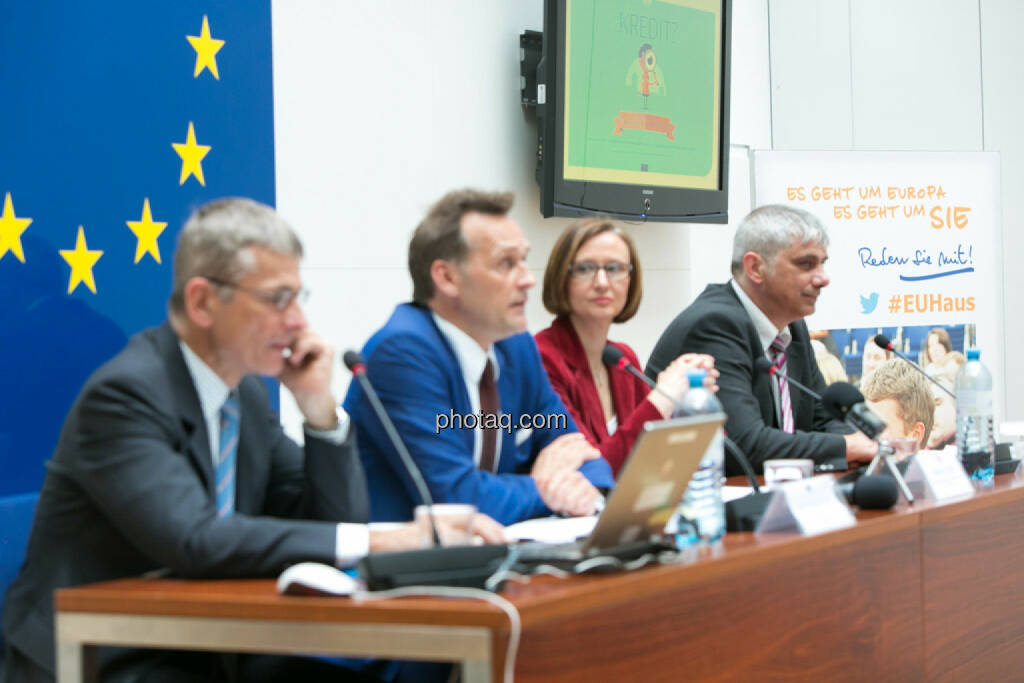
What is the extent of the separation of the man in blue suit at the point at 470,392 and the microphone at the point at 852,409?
1.60 feet

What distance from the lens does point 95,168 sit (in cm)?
261

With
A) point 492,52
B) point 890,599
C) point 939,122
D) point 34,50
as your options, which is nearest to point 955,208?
point 939,122

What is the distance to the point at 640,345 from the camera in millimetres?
4570

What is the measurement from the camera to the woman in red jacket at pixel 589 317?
2818mm

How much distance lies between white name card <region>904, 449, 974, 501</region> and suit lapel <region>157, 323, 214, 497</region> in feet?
4.62

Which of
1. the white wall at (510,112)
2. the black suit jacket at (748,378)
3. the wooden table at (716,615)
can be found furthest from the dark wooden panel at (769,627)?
the white wall at (510,112)

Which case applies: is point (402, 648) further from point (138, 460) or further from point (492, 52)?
point (492, 52)

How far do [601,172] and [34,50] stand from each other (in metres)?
2.21

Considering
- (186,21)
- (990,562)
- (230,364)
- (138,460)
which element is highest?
(186,21)

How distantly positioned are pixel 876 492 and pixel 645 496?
2.38 feet

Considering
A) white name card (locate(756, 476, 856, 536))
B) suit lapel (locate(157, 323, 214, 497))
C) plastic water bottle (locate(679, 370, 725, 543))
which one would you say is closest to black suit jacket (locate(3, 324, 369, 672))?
suit lapel (locate(157, 323, 214, 497))

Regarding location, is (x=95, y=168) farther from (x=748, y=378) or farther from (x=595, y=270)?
(x=748, y=378)

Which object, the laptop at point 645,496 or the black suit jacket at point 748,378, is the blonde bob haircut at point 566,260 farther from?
the laptop at point 645,496

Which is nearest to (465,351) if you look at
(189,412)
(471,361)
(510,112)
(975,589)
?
(471,361)
